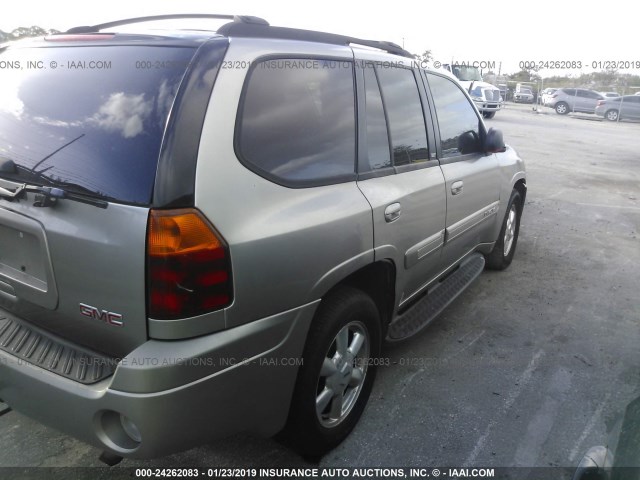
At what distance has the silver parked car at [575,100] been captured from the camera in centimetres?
2803

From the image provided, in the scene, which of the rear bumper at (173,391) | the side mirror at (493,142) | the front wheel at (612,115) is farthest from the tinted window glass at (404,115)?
the front wheel at (612,115)

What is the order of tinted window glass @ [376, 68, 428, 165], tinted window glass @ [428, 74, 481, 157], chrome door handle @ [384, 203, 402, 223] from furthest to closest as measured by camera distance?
tinted window glass @ [428, 74, 481, 157] → tinted window glass @ [376, 68, 428, 165] → chrome door handle @ [384, 203, 402, 223]

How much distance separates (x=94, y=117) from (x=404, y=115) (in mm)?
1747

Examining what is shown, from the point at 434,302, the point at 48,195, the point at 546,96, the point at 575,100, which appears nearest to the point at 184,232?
the point at 48,195

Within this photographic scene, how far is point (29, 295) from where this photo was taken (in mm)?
1991

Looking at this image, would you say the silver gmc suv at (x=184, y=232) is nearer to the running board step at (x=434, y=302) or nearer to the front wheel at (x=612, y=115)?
the running board step at (x=434, y=302)

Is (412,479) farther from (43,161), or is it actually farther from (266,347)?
(43,161)

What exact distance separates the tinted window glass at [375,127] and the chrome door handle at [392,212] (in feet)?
0.73

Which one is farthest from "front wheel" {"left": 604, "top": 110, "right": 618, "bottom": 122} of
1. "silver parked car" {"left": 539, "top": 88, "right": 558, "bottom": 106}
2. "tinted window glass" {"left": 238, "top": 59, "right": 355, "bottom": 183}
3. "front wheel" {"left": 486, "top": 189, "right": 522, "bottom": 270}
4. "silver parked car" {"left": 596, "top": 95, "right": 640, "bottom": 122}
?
"tinted window glass" {"left": 238, "top": 59, "right": 355, "bottom": 183}

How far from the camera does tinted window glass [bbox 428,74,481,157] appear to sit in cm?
344

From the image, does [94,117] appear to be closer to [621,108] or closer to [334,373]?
[334,373]

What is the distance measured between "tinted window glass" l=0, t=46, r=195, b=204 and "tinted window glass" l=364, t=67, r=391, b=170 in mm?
1065

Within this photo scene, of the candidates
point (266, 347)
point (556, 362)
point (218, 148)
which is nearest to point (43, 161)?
point (218, 148)

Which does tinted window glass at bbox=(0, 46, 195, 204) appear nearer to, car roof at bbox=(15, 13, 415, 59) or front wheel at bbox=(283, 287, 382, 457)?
car roof at bbox=(15, 13, 415, 59)
